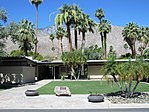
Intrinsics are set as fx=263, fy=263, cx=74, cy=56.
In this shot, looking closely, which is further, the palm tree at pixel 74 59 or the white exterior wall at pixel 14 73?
the palm tree at pixel 74 59

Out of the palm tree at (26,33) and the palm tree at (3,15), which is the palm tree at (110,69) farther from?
the palm tree at (26,33)

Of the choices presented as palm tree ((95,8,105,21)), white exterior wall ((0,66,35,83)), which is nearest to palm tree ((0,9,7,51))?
white exterior wall ((0,66,35,83))

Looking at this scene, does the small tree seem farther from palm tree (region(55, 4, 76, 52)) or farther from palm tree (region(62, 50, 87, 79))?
palm tree (region(55, 4, 76, 52))

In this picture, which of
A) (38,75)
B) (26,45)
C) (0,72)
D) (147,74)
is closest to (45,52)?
(26,45)

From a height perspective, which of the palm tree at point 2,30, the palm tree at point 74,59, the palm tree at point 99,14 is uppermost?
the palm tree at point 99,14

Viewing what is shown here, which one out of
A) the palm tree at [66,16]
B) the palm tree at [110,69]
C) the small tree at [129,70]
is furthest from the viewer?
the palm tree at [66,16]

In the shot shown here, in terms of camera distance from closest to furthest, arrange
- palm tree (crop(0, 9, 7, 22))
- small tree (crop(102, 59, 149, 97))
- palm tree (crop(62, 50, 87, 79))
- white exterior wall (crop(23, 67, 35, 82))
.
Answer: small tree (crop(102, 59, 149, 97)) < palm tree (crop(0, 9, 7, 22)) < white exterior wall (crop(23, 67, 35, 82)) < palm tree (crop(62, 50, 87, 79))

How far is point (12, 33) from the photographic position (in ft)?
90.8

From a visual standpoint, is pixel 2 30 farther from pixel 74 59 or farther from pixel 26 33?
pixel 26 33

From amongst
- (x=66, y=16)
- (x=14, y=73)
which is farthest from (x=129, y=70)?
(x=66, y=16)

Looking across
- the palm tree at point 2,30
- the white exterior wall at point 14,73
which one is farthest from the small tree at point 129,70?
the white exterior wall at point 14,73

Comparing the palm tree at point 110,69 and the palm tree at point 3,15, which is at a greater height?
the palm tree at point 3,15

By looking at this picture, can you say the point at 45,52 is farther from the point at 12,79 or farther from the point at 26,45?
the point at 12,79

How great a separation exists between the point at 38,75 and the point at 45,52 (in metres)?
77.8
